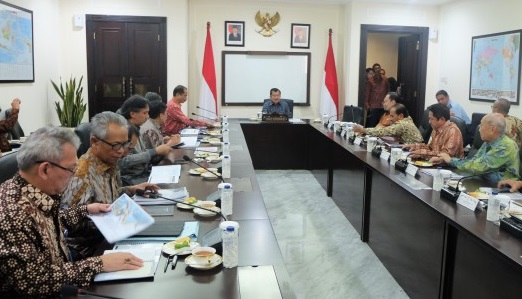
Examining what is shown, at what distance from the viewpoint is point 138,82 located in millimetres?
6590

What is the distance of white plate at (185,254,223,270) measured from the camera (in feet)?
4.84

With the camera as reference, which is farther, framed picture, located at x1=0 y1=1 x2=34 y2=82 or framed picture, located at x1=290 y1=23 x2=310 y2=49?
framed picture, located at x1=290 y1=23 x2=310 y2=49

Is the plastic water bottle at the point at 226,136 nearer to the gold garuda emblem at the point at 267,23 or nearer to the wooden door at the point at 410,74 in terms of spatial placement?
the gold garuda emblem at the point at 267,23

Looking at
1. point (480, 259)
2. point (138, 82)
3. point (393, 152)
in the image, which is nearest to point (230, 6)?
point (138, 82)

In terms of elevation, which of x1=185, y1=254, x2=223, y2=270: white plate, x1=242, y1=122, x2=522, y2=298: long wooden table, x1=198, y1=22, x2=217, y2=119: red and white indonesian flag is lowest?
x1=242, y1=122, x2=522, y2=298: long wooden table

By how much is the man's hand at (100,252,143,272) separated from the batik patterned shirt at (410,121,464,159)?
2.72 metres

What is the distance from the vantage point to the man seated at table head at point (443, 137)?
3691mm

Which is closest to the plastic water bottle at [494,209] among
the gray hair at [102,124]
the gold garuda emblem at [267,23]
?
the gray hair at [102,124]

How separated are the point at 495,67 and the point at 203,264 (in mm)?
5503

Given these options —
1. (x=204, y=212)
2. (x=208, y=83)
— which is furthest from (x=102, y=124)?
(x=208, y=83)

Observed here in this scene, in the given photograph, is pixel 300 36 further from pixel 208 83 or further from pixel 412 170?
pixel 412 170

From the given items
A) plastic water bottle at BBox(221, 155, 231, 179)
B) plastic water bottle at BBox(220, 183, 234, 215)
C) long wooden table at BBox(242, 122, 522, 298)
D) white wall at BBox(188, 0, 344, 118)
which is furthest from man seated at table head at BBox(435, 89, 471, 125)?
plastic water bottle at BBox(220, 183, 234, 215)

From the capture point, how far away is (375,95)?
782 cm

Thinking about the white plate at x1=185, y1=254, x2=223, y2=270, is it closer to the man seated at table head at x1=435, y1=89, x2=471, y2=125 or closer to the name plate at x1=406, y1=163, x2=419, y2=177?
the name plate at x1=406, y1=163, x2=419, y2=177
